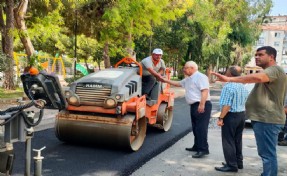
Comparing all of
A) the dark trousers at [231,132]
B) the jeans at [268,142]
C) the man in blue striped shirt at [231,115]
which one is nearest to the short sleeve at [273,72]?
the jeans at [268,142]

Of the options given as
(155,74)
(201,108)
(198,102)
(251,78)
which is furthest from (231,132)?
Answer: (155,74)

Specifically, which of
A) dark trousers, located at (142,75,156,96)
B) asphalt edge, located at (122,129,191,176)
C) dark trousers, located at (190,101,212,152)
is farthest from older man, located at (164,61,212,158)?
dark trousers, located at (142,75,156,96)

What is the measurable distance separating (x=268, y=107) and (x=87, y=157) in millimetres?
3040

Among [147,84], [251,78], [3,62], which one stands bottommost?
[147,84]

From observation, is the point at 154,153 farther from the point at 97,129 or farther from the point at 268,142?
the point at 268,142

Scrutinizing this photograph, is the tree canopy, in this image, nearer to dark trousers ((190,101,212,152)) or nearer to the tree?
the tree

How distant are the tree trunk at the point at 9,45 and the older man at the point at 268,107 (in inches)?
400

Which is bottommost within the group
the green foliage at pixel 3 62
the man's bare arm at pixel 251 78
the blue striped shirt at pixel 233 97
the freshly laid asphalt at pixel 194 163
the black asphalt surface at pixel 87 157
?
the freshly laid asphalt at pixel 194 163

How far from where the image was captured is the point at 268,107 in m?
4.35

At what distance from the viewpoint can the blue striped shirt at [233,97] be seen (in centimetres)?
522

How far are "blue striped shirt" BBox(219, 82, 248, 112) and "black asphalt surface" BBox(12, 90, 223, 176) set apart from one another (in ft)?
5.61

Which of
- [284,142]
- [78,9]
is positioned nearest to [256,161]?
[284,142]

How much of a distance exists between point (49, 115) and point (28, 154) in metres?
6.68

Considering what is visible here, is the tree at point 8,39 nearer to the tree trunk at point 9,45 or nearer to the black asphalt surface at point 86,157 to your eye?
the tree trunk at point 9,45
